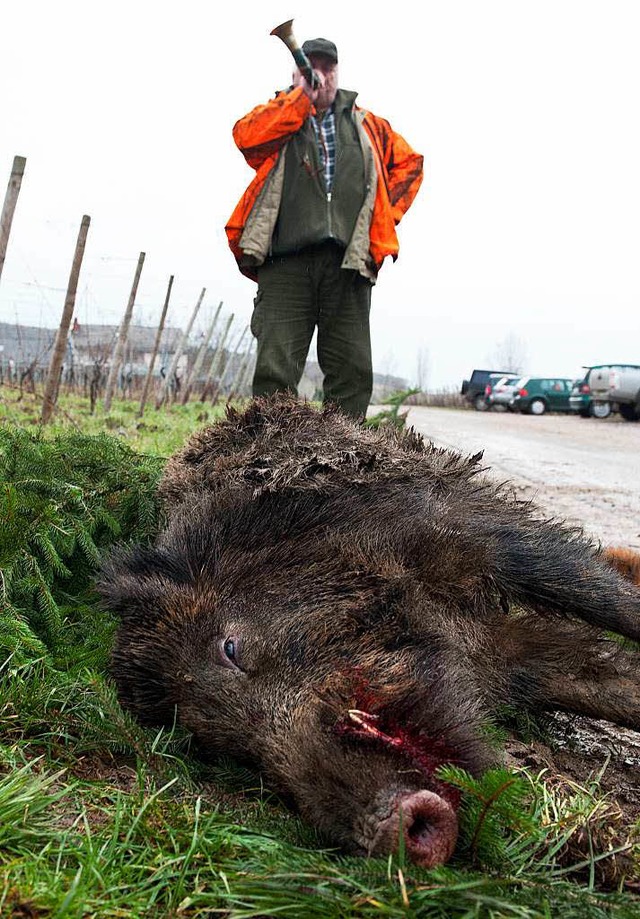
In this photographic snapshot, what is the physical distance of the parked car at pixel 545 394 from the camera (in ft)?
128

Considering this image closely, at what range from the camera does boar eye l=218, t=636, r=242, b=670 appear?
2.44m

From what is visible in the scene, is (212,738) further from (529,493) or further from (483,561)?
(529,493)

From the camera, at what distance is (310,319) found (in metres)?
6.25

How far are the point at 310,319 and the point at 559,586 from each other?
388 centimetres

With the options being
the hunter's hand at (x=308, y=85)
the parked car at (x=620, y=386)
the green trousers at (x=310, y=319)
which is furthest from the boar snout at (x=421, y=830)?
the parked car at (x=620, y=386)

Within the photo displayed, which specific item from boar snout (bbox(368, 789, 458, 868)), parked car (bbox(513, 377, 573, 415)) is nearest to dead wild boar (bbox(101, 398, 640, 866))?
boar snout (bbox(368, 789, 458, 868))

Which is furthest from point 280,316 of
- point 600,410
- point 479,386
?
point 479,386

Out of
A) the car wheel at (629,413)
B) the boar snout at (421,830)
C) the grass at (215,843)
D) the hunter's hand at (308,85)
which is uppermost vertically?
the hunter's hand at (308,85)

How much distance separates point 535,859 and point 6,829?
1.21 metres

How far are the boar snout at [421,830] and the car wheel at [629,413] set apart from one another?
91.3 feet

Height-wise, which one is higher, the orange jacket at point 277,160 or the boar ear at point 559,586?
the orange jacket at point 277,160

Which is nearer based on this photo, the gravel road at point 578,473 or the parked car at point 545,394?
the gravel road at point 578,473

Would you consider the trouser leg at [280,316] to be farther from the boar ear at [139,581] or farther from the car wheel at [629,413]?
the car wheel at [629,413]

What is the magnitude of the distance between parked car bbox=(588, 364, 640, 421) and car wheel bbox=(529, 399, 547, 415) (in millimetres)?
10783
